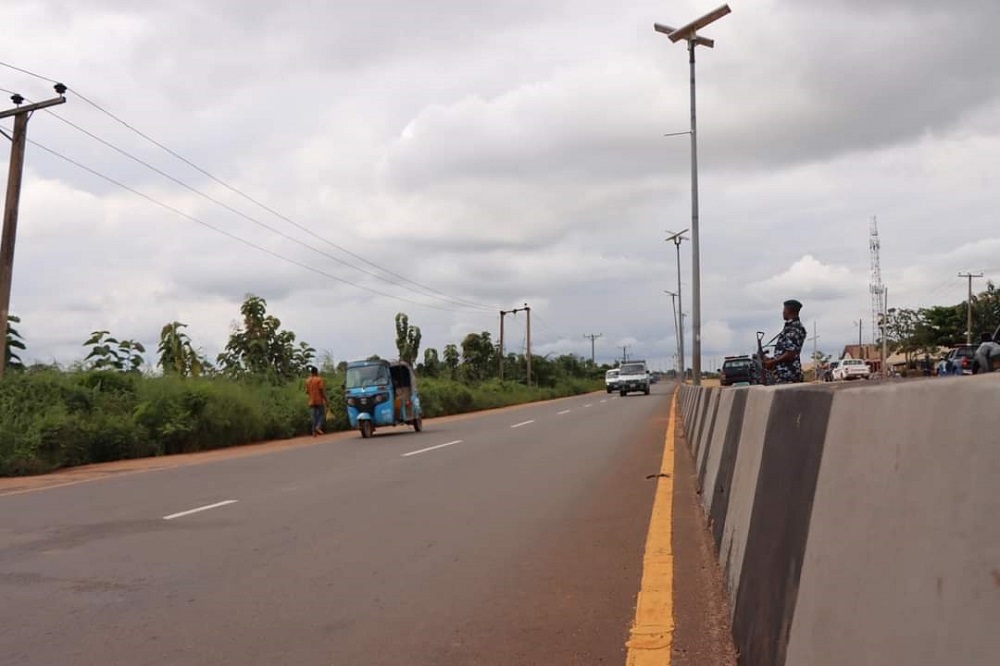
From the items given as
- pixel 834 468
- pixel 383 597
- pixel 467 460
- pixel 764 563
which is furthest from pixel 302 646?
pixel 467 460

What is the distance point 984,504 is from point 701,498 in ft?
24.8

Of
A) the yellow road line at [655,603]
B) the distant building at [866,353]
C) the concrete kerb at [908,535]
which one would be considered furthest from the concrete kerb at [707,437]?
the distant building at [866,353]

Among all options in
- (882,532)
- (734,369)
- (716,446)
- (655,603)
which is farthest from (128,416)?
(734,369)

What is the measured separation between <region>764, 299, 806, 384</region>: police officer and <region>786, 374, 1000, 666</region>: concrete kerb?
22.7 ft

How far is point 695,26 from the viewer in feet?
76.0

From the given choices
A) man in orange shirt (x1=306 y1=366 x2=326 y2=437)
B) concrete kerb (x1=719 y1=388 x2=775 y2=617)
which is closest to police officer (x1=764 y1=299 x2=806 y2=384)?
concrete kerb (x1=719 y1=388 x2=775 y2=617)

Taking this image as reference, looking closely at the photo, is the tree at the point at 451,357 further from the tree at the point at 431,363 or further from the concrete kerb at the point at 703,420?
the concrete kerb at the point at 703,420

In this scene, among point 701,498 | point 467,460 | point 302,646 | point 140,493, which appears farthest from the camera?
point 467,460

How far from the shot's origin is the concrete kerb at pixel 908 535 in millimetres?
1858

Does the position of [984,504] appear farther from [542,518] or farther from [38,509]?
[38,509]

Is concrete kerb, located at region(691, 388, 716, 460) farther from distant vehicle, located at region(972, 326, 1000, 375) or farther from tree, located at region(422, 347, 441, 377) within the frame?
tree, located at region(422, 347, 441, 377)

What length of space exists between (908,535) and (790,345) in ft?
25.5

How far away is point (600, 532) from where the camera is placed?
779cm

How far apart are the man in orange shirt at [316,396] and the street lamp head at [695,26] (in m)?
12.6
